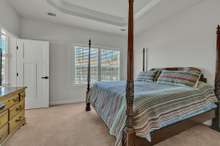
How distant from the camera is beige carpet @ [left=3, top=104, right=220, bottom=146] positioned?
6.10ft

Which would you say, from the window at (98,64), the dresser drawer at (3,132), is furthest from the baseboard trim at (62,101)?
the dresser drawer at (3,132)

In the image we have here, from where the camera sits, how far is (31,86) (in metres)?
3.38

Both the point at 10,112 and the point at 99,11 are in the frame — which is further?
the point at 99,11

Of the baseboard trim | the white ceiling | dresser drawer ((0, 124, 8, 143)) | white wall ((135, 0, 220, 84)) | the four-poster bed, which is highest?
the white ceiling

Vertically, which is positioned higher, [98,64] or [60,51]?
[60,51]

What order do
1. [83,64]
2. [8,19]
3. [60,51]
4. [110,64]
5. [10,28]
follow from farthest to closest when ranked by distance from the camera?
1. [110,64]
2. [83,64]
3. [60,51]
4. [10,28]
5. [8,19]

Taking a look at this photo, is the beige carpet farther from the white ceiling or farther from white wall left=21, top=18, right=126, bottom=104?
the white ceiling

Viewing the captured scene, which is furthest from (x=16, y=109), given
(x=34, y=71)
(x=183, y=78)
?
(x=183, y=78)

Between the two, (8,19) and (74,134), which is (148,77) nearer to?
(74,134)

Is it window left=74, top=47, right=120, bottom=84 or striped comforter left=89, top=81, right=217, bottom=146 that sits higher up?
window left=74, top=47, right=120, bottom=84

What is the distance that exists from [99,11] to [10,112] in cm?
307

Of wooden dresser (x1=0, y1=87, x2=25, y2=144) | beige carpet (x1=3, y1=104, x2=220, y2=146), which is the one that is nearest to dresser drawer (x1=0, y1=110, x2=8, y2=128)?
wooden dresser (x1=0, y1=87, x2=25, y2=144)

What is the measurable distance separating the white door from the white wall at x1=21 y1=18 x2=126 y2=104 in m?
0.30

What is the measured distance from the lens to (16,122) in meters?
2.15
